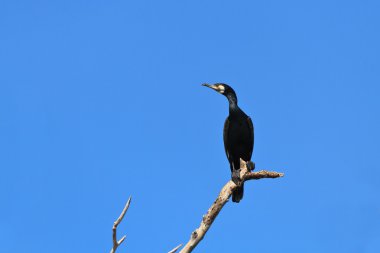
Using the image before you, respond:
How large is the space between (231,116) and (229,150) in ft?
1.68

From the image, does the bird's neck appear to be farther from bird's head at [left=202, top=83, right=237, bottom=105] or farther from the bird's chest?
the bird's chest

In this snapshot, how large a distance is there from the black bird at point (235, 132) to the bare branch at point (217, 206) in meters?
0.91

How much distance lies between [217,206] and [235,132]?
198cm

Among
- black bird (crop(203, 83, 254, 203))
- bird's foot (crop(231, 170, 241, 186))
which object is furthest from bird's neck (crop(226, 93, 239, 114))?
bird's foot (crop(231, 170, 241, 186))

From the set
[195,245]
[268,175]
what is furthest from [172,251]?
[268,175]

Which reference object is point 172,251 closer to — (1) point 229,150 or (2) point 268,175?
(2) point 268,175

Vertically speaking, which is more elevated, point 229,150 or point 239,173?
point 229,150

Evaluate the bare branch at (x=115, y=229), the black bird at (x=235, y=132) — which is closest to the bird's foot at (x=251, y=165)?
the black bird at (x=235, y=132)

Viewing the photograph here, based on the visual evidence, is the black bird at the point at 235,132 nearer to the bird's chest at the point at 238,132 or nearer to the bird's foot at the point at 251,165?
the bird's chest at the point at 238,132

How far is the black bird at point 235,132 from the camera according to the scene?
10.1 m

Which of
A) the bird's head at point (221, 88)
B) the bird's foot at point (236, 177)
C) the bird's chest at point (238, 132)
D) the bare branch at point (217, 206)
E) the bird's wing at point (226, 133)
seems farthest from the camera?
the bird's wing at point (226, 133)

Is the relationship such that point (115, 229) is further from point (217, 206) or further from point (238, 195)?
point (238, 195)

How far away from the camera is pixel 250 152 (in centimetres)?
1030

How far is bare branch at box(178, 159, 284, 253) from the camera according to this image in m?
8.13
